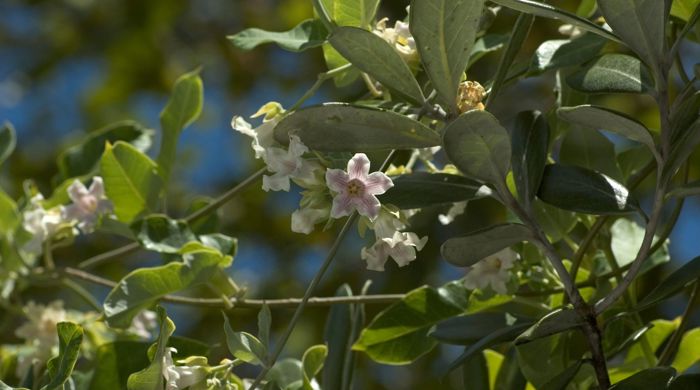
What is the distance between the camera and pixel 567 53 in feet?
2.83

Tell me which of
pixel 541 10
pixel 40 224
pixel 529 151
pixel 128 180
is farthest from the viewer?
pixel 40 224

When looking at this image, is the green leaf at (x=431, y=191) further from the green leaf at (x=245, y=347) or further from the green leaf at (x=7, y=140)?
the green leaf at (x=7, y=140)

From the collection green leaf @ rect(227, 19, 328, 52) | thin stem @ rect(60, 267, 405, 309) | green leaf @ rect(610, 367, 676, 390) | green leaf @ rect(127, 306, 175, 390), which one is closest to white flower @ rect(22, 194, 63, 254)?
thin stem @ rect(60, 267, 405, 309)

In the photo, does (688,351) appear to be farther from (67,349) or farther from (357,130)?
(67,349)

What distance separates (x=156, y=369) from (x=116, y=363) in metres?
0.19

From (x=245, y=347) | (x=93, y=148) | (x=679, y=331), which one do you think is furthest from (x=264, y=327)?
(x=93, y=148)

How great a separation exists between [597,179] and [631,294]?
0.19 meters

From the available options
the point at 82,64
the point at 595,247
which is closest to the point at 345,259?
the point at 82,64

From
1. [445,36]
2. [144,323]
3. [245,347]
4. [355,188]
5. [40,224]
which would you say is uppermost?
[445,36]

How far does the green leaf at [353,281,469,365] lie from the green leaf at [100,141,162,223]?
10.9 inches

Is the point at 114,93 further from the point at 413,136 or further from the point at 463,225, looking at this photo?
the point at 413,136

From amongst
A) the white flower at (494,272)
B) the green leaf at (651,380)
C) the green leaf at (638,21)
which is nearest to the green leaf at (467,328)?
the white flower at (494,272)

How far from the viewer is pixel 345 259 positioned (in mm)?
3172

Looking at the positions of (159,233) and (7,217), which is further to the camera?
(7,217)
